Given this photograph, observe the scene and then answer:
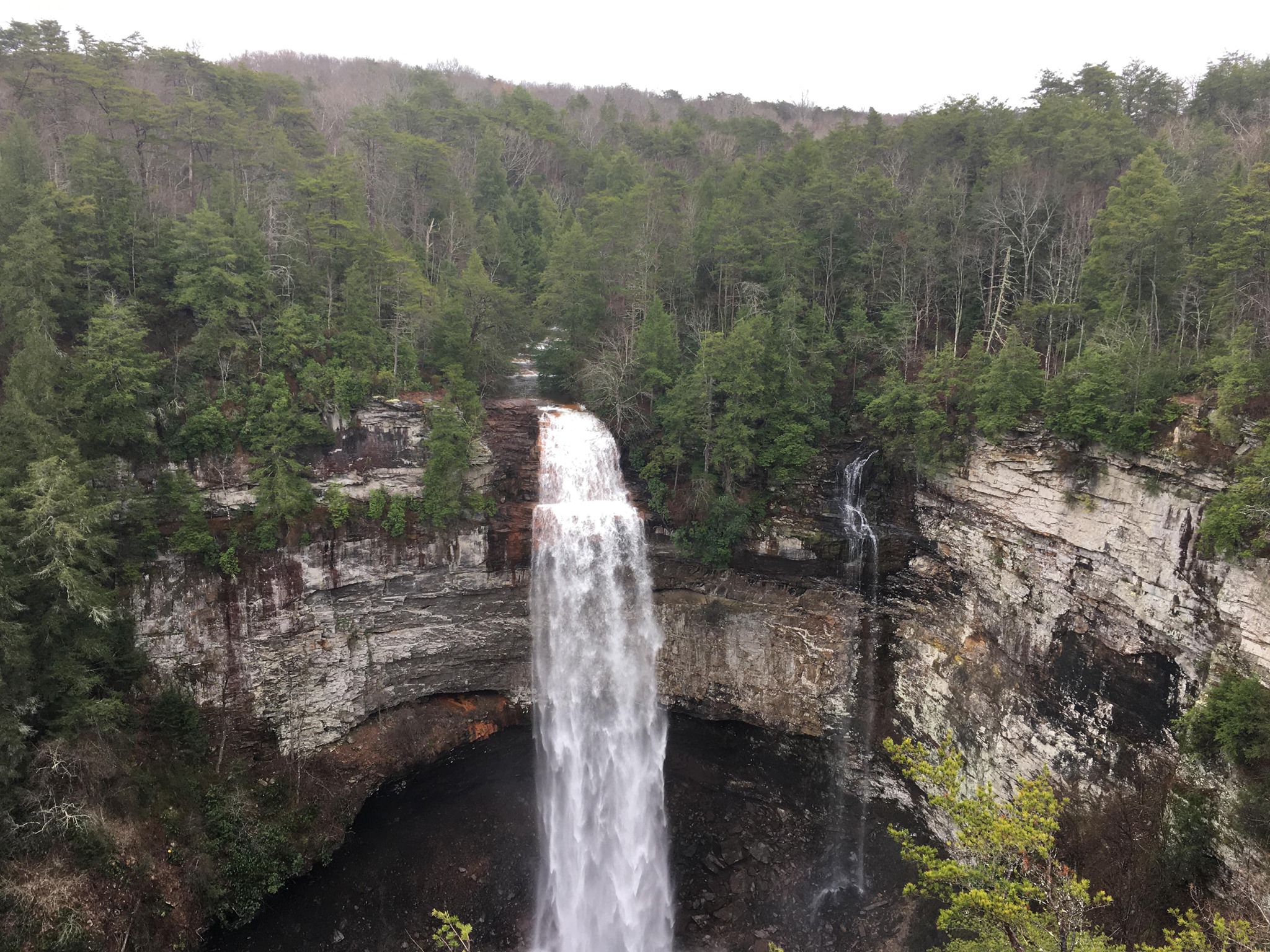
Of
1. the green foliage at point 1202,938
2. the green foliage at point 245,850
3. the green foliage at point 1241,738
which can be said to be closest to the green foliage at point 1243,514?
the green foliage at point 1241,738

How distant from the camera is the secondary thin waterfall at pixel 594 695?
74.2 ft

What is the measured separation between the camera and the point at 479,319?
27328mm

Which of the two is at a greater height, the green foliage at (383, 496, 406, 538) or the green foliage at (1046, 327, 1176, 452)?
the green foliage at (1046, 327, 1176, 452)

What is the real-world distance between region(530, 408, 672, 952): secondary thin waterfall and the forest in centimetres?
247

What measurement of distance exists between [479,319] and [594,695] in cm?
1576

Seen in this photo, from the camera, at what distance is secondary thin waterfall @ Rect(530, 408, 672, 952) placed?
22.6 meters

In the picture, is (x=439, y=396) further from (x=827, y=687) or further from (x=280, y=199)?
(x=827, y=687)

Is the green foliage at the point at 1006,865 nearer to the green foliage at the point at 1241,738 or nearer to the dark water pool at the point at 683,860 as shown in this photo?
the green foliage at the point at 1241,738

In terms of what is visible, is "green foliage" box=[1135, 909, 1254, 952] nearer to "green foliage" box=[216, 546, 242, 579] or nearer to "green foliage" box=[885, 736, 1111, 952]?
"green foliage" box=[885, 736, 1111, 952]

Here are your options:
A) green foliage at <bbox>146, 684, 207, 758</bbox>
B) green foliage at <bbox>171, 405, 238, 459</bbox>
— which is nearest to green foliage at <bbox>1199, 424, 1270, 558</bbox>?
green foliage at <bbox>171, 405, 238, 459</bbox>

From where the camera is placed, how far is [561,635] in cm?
2439

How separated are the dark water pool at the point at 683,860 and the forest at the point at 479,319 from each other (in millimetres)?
2418

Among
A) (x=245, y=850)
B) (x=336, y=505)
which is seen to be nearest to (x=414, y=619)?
(x=336, y=505)

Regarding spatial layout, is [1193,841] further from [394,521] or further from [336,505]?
[336,505]
